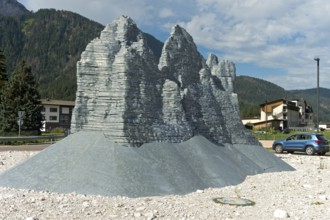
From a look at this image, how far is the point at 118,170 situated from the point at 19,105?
32.9 metres

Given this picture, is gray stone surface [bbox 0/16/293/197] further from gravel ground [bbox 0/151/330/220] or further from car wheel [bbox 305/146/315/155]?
car wheel [bbox 305/146/315/155]

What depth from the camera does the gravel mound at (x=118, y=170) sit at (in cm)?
1107

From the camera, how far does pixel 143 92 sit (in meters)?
13.6

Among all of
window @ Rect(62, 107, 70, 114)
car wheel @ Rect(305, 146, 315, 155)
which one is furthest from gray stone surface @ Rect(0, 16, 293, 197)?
window @ Rect(62, 107, 70, 114)

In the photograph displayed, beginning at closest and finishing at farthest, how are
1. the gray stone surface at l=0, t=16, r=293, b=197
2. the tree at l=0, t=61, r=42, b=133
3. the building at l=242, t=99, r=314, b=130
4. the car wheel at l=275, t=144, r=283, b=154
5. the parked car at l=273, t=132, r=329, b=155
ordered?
1. the gray stone surface at l=0, t=16, r=293, b=197
2. the parked car at l=273, t=132, r=329, b=155
3. the car wheel at l=275, t=144, r=283, b=154
4. the tree at l=0, t=61, r=42, b=133
5. the building at l=242, t=99, r=314, b=130

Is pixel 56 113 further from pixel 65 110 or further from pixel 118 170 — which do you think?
pixel 118 170

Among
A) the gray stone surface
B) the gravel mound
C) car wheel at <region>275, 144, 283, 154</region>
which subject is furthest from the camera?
car wheel at <region>275, 144, 283, 154</region>

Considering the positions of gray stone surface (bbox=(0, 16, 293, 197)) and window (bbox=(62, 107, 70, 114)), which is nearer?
gray stone surface (bbox=(0, 16, 293, 197))

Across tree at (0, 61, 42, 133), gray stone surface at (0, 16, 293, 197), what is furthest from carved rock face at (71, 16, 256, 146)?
tree at (0, 61, 42, 133)

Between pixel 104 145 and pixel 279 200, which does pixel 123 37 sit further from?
pixel 279 200

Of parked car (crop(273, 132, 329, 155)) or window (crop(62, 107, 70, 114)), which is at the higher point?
window (crop(62, 107, 70, 114))

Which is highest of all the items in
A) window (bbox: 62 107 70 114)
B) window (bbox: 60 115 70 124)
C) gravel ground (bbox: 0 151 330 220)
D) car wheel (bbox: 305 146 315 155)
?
window (bbox: 62 107 70 114)

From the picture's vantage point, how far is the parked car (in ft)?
90.2

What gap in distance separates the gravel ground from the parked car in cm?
1523
